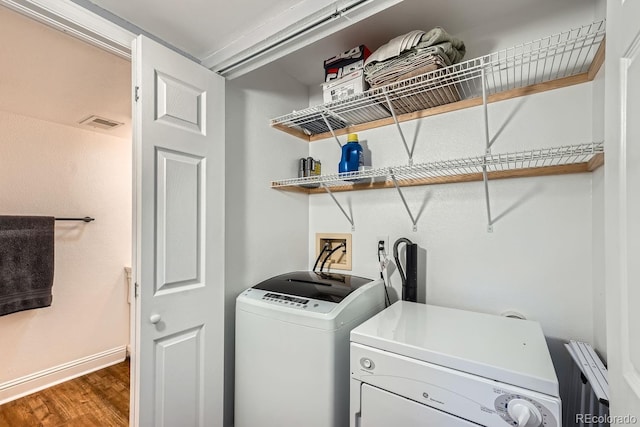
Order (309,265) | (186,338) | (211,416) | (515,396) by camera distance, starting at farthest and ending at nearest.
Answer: (309,265)
(211,416)
(186,338)
(515,396)

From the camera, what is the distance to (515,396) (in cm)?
84

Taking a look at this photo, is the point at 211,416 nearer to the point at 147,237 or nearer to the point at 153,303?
the point at 153,303

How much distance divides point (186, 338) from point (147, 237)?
1.72 feet

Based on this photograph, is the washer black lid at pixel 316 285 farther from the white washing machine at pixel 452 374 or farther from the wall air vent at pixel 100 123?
the wall air vent at pixel 100 123

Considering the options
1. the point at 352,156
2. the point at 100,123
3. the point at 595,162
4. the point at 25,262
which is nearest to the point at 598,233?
the point at 595,162

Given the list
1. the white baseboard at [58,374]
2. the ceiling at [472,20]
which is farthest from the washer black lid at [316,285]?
the white baseboard at [58,374]

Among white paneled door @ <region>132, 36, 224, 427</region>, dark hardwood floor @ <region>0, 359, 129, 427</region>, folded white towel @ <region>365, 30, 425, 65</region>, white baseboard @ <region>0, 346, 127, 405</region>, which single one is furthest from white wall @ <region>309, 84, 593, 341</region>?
white baseboard @ <region>0, 346, 127, 405</region>

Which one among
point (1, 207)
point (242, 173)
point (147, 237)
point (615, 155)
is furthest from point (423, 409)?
point (1, 207)

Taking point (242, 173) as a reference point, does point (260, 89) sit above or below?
above

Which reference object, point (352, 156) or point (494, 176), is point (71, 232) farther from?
point (494, 176)

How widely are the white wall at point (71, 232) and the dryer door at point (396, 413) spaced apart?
2.74m

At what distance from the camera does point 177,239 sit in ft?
4.39

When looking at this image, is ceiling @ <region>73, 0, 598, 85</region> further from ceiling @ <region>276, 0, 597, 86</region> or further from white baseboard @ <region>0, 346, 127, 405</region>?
white baseboard @ <region>0, 346, 127, 405</region>

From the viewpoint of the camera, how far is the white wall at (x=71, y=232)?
7.49ft
